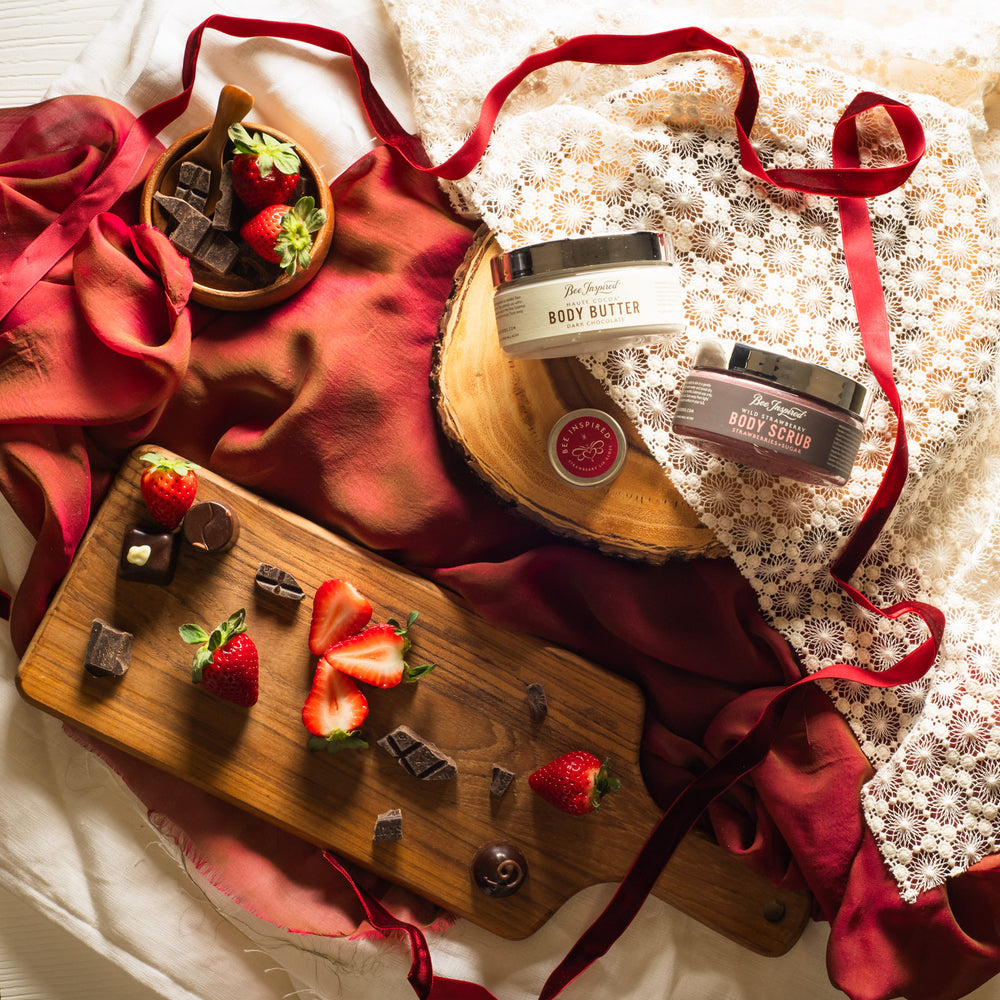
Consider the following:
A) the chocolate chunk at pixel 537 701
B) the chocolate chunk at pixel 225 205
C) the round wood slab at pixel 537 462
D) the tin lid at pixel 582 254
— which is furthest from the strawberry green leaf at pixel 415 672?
the chocolate chunk at pixel 225 205

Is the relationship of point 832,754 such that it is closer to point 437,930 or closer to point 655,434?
point 655,434

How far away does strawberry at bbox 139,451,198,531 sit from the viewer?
0.98m

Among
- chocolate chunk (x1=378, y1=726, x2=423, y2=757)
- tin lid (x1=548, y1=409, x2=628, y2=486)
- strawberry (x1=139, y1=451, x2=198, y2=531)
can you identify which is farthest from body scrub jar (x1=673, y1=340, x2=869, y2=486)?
strawberry (x1=139, y1=451, x2=198, y2=531)

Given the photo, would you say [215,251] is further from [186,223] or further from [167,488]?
[167,488]

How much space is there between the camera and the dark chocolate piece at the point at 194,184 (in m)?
0.99

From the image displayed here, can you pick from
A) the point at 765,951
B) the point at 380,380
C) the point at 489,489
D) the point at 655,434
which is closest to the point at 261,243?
the point at 380,380

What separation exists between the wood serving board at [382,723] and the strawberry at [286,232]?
279 mm

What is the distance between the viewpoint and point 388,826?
0.99 m

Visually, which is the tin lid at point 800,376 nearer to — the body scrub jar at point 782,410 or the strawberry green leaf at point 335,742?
the body scrub jar at point 782,410

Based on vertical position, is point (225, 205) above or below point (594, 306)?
below

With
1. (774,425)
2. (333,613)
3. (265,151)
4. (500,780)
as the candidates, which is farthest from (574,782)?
(265,151)

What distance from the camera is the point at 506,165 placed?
0.97 metres

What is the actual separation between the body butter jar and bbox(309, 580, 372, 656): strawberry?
1.22ft

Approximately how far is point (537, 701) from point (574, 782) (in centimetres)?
10
